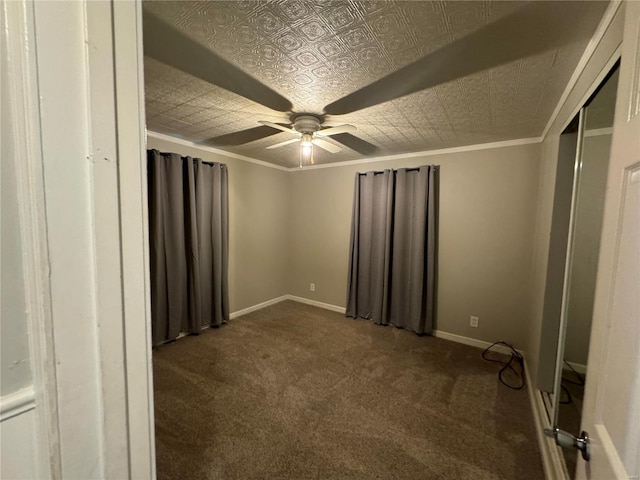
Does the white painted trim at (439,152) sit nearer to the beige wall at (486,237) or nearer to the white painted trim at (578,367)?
the beige wall at (486,237)

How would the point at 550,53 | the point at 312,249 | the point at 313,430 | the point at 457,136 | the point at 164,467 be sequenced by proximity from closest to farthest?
the point at 550,53
the point at 164,467
the point at 313,430
the point at 457,136
the point at 312,249

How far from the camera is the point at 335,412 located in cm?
192

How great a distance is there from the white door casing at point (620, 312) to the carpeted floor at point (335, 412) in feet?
3.87

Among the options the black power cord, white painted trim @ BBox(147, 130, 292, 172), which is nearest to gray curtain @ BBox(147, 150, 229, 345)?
white painted trim @ BBox(147, 130, 292, 172)

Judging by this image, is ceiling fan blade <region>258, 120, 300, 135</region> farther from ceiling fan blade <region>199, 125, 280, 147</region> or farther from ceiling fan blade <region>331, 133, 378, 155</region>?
ceiling fan blade <region>331, 133, 378, 155</region>

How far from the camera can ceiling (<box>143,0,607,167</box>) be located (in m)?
1.09

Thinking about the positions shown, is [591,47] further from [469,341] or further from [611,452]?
[469,341]

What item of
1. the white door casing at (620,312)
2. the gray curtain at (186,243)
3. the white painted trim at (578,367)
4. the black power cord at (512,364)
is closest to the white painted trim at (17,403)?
the white door casing at (620,312)

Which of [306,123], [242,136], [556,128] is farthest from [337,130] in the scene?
[556,128]

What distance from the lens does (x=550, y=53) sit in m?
1.32

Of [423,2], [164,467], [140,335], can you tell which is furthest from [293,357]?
[423,2]

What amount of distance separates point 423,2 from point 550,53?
0.80 metres

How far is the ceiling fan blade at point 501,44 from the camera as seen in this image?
1.08m

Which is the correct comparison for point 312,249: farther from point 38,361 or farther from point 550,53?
point 38,361
